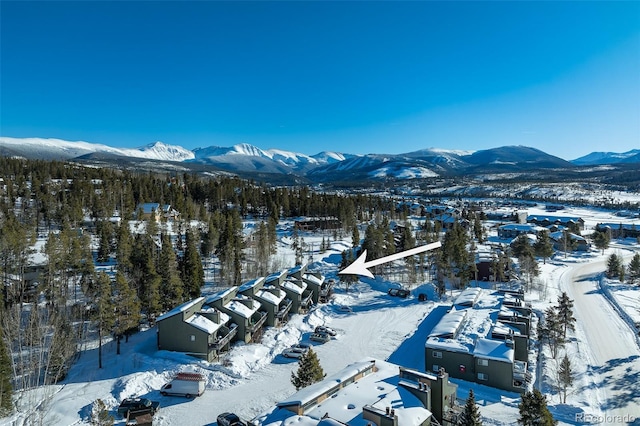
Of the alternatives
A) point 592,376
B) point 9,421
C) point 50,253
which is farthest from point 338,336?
point 50,253

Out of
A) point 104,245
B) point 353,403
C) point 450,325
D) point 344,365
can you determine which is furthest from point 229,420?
point 104,245

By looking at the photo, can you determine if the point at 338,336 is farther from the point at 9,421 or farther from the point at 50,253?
the point at 50,253

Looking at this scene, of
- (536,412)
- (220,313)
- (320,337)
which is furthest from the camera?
(320,337)

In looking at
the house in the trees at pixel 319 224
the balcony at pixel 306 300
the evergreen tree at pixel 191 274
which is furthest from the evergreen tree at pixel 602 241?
the evergreen tree at pixel 191 274

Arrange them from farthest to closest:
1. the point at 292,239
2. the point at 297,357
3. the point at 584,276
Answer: the point at 292,239 → the point at 584,276 → the point at 297,357

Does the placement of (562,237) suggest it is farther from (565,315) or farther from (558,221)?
(565,315)
